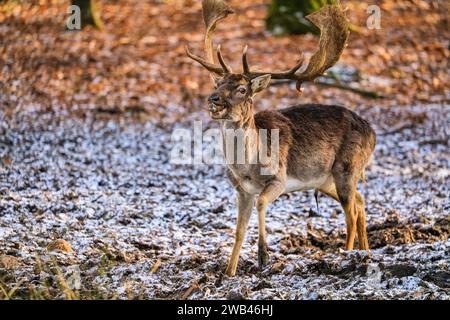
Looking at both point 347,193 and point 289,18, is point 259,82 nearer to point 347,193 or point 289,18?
point 347,193

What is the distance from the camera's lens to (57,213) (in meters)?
9.45

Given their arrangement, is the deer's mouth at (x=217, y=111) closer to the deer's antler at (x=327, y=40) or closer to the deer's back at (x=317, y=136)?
the deer's back at (x=317, y=136)

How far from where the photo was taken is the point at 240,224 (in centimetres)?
794

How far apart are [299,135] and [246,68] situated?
1090 millimetres

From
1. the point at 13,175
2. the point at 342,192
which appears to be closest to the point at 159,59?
the point at 13,175

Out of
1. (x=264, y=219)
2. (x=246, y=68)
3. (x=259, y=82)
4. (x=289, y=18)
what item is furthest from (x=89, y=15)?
(x=264, y=219)

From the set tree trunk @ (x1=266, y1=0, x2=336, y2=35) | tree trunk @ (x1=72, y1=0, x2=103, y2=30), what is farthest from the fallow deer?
tree trunk @ (x1=72, y1=0, x2=103, y2=30)

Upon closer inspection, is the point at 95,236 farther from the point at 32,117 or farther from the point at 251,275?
the point at 32,117

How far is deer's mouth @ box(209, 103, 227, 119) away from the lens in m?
7.36

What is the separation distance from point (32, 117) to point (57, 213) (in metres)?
4.35

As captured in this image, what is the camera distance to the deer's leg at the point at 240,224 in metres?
7.76

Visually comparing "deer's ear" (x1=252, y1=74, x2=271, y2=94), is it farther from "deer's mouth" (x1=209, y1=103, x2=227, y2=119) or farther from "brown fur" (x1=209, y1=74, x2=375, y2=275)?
"deer's mouth" (x1=209, y1=103, x2=227, y2=119)

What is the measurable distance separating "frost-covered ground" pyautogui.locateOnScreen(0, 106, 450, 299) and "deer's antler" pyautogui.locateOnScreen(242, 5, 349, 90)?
72.5 inches

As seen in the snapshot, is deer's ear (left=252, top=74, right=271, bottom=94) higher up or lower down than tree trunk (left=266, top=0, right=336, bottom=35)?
lower down
